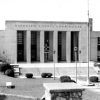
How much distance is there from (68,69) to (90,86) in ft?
54.5

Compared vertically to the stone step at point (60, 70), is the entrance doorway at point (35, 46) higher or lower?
higher

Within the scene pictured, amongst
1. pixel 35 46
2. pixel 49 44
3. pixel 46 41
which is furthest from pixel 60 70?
pixel 46 41

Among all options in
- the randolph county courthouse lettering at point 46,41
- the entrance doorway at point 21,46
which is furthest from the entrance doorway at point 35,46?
the entrance doorway at point 21,46

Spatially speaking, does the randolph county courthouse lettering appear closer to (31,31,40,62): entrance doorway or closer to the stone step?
(31,31,40,62): entrance doorway

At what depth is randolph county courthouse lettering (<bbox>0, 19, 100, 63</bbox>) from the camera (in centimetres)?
5559

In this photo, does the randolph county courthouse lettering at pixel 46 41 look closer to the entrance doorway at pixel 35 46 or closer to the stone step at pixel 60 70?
the entrance doorway at pixel 35 46

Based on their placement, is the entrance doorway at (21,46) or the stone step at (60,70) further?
the entrance doorway at (21,46)

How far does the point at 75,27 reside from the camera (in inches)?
2269

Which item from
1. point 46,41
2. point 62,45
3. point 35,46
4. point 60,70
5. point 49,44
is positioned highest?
point 46,41

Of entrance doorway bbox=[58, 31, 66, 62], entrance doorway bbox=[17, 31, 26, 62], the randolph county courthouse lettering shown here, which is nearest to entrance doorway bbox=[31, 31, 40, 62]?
the randolph county courthouse lettering

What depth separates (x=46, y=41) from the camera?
63188mm

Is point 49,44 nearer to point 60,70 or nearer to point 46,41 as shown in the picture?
point 46,41

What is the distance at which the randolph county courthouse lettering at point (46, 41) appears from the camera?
55594mm

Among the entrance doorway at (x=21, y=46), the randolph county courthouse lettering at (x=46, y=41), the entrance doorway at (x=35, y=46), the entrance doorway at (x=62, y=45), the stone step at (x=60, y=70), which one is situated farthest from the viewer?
the entrance doorway at (x=62, y=45)
